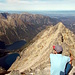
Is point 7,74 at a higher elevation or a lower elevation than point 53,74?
lower

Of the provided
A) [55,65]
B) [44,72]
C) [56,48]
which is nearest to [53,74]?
[55,65]

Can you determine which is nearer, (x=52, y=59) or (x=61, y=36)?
(x=52, y=59)

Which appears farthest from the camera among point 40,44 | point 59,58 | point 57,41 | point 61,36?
point 40,44

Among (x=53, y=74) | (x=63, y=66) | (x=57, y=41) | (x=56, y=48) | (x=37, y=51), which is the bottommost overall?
(x=37, y=51)

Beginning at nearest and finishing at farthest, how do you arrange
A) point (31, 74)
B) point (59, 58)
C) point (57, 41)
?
point (59, 58) < point (31, 74) < point (57, 41)

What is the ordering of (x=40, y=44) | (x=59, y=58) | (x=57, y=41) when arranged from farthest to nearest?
(x=40, y=44) → (x=57, y=41) → (x=59, y=58)

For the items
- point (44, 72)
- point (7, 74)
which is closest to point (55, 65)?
point (44, 72)

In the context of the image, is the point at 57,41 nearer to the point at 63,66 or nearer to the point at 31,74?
the point at 31,74

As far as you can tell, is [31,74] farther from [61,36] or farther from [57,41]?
[61,36]

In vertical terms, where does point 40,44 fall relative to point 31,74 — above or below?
below
